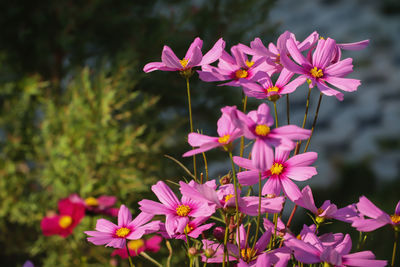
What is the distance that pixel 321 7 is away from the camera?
565 centimetres

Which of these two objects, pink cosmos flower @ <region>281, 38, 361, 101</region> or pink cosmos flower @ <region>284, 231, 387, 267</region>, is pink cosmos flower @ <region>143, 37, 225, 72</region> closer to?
pink cosmos flower @ <region>281, 38, 361, 101</region>

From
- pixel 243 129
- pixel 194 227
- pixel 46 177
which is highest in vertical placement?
pixel 243 129

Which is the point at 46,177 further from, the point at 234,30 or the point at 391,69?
the point at 391,69

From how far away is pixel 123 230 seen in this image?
616 mm

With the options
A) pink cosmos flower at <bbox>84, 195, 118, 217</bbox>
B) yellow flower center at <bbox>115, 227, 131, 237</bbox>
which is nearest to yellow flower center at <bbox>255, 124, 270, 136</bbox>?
yellow flower center at <bbox>115, 227, 131, 237</bbox>

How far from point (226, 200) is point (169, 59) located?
0.21 metres

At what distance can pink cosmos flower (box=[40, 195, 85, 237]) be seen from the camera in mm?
1378

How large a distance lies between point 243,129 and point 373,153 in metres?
3.10

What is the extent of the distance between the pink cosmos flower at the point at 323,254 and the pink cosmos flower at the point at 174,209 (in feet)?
0.34

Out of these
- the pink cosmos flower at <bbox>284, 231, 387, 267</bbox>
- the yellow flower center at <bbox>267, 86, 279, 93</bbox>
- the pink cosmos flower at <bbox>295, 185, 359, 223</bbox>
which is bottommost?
the pink cosmos flower at <bbox>284, 231, 387, 267</bbox>

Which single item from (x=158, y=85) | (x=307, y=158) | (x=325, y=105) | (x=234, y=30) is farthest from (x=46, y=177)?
(x=325, y=105)

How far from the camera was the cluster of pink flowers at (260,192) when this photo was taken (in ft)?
1.66

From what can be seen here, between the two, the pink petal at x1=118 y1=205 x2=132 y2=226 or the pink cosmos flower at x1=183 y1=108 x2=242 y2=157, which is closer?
the pink cosmos flower at x1=183 y1=108 x2=242 y2=157

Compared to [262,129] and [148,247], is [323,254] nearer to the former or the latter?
[262,129]
